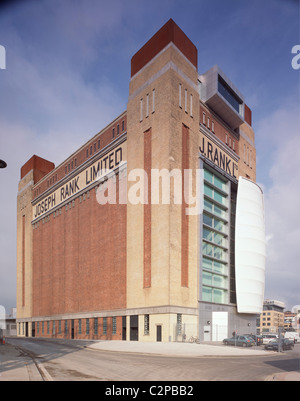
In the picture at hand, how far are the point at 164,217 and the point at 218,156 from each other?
18.5 metres

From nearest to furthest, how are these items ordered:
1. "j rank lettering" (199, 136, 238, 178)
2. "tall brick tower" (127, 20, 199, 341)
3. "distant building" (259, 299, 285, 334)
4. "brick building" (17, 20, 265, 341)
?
"tall brick tower" (127, 20, 199, 341)
"brick building" (17, 20, 265, 341)
"j rank lettering" (199, 136, 238, 178)
"distant building" (259, 299, 285, 334)

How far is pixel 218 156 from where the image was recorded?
59.4 metres

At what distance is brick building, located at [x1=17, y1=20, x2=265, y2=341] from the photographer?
153ft

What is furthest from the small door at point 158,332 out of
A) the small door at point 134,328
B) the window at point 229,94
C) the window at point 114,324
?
the window at point 229,94

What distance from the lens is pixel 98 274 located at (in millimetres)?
58469

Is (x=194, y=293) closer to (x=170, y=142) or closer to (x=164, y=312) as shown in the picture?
(x=164, y=312)

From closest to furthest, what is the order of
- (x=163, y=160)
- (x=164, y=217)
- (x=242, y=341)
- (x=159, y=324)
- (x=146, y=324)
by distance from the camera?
(x=242, y=341) → (x=159, y=324) → (x=164, y=217) → (x=146, y=324) → (x=163, y=160)

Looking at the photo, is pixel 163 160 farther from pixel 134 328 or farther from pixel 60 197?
pixel 60 197

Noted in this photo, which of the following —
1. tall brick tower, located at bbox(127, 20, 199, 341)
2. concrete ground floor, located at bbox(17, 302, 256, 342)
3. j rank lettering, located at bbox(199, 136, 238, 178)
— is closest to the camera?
concrete ground floor, located at bbox(17, 302, 256, 342)

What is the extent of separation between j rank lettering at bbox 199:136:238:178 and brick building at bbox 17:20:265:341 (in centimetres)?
17

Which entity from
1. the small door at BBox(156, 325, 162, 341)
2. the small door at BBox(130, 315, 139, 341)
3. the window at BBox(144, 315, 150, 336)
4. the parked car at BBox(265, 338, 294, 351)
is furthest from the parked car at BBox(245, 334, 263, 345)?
the small door at BBox(130, 315, 139, 341)

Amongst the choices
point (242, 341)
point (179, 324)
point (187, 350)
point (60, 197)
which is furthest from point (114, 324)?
point (60, 197)

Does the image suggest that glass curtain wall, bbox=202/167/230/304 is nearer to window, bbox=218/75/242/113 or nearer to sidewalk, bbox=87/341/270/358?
window, bbox=218/75/242/113
